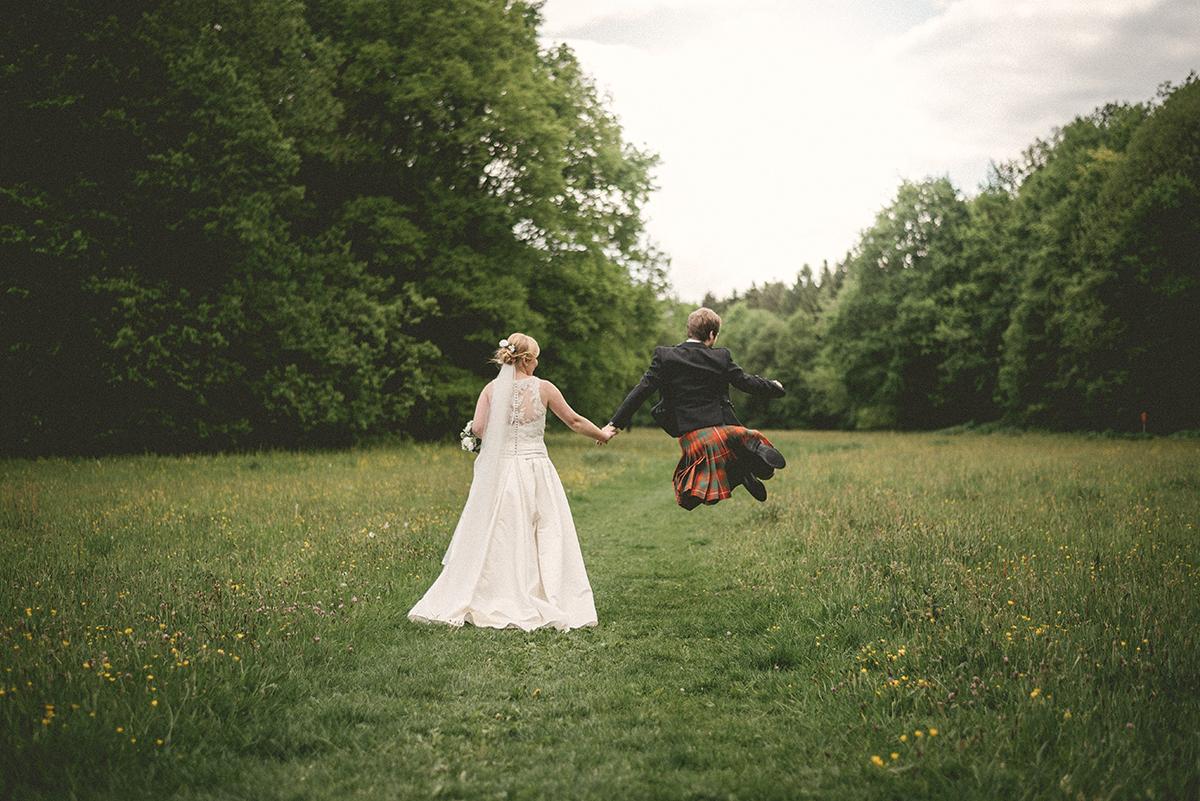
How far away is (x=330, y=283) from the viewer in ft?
72.6

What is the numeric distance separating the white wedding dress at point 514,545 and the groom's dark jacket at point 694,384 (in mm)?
901

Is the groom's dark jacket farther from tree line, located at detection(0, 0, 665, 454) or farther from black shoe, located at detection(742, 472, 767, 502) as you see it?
tree line, located at detection(0, 0, 665, 454)

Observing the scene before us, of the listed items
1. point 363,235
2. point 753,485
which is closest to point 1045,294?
point 363,235

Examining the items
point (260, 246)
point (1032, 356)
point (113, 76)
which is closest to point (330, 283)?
point (260, 246)

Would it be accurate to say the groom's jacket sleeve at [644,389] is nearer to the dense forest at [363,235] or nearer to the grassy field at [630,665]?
the grassy field at [630,665]

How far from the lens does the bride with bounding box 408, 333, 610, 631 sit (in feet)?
20.4

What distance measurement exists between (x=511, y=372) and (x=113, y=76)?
16.6 meters

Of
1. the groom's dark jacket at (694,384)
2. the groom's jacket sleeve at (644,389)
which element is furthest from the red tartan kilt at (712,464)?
the groom's jacket sleeve at (644,389)

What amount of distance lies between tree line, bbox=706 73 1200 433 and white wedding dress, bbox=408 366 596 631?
3190cm

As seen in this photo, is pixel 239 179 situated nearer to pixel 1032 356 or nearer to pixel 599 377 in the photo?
pixel 599 377

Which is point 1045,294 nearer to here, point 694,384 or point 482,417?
point 694,384

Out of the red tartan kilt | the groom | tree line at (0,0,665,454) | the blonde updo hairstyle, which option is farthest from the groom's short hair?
tree line at (0,0,665,454)

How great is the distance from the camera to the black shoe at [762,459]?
6297 mm

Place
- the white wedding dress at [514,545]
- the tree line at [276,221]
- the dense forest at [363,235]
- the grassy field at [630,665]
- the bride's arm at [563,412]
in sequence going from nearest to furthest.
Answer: the grassy field at [630,665]
the white wedding dress at [514,545]
the bride's arm at [563,412]
the tree line at [276,221]
the dense forest at [363,235]
